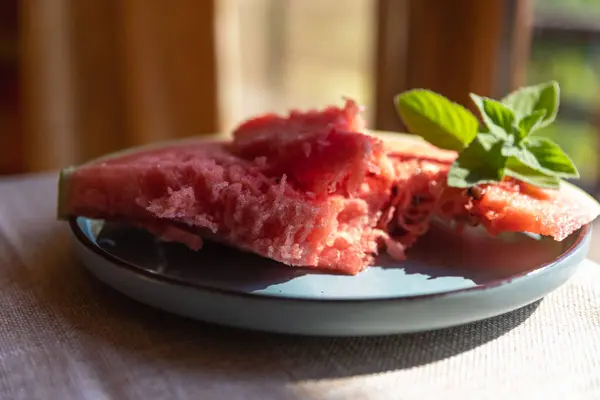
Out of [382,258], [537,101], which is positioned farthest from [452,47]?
[382,258]

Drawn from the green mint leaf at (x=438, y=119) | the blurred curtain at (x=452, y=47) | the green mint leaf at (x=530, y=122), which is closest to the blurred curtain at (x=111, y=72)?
the blurred curtain at (x=452, y=47)

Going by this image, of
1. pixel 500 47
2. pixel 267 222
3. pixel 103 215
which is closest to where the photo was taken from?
pixel 267 222

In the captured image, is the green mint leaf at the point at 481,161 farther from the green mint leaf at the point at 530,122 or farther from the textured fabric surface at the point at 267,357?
the textured fabric surface at the point at 267,357

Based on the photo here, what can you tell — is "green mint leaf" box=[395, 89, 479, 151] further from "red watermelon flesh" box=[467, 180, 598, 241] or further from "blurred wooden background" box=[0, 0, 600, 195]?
"blurred wooden background" box=[0, 0, 600, 195]

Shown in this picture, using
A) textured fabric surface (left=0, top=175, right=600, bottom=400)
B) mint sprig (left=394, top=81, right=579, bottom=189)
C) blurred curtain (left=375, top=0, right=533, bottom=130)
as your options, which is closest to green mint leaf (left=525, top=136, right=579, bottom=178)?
mint sprig (left=394, top=81, right=579, bottom=189)

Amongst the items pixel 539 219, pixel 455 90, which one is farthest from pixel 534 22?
pixel 539 219

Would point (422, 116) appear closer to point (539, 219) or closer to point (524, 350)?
point (539, 219)
